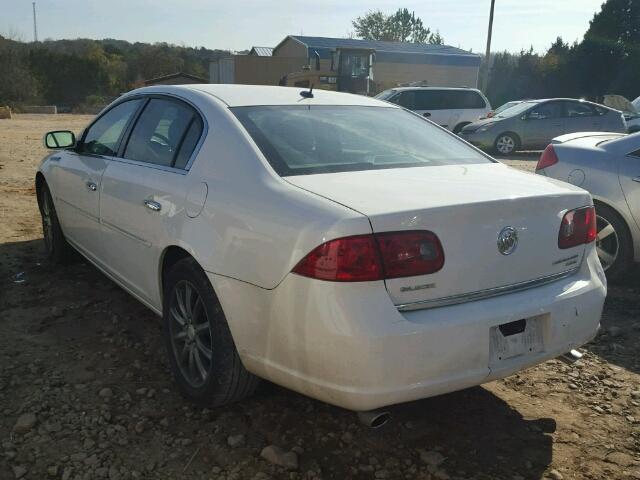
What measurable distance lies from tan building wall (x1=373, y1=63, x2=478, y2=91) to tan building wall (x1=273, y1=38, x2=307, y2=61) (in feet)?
20.1

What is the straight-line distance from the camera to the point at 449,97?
18.4 m

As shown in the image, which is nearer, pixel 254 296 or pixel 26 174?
pixel 254 296

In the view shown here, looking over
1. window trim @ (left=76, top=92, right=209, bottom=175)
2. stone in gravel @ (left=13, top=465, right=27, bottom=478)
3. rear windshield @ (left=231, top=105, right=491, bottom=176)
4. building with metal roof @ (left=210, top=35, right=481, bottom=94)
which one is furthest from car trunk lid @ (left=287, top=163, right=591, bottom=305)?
building with metal roof @ (left=210, top=35, right=481, bottom=94)

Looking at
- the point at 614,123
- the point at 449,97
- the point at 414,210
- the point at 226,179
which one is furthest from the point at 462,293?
the point at 449,97

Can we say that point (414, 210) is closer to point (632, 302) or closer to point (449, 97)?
point (632, 302)

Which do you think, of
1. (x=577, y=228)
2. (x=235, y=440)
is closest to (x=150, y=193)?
(x=235, y=440)

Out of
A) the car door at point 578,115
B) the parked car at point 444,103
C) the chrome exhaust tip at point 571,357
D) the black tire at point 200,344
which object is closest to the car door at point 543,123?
the car door at point 578,115

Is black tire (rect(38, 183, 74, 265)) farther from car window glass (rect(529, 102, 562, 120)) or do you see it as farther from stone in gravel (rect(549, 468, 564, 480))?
car window glass (rect(529, 102, 562, 120))

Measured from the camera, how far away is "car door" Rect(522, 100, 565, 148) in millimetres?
16078

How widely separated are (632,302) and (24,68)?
45.9 m

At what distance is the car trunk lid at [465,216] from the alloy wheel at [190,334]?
2.78 ft

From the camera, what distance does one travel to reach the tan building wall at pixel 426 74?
45.2 m

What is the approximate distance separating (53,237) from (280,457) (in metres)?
3.43

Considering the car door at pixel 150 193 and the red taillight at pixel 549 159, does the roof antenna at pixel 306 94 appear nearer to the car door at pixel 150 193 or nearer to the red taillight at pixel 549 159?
the car door at pixel 150 193
